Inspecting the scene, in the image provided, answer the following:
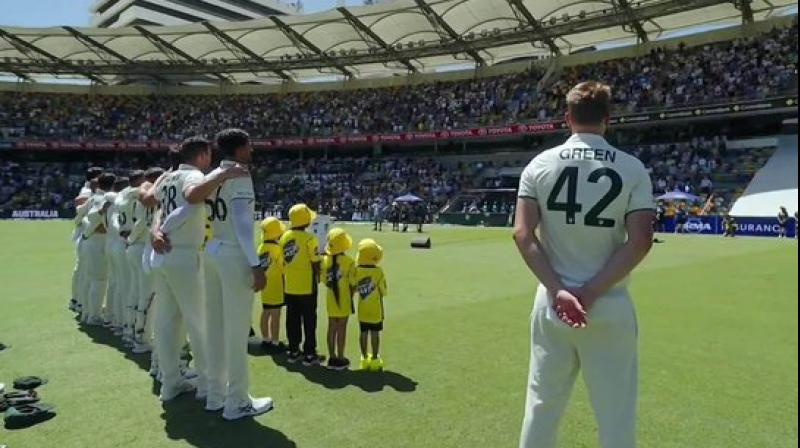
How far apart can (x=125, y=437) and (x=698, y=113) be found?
3516 centimetres

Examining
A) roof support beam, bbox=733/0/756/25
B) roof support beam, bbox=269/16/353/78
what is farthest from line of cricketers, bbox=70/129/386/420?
roof support beam, bbox=269/16/353/78

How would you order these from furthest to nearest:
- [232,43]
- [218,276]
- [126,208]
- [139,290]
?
[232,43], [126,208], [139,290], [218,276]

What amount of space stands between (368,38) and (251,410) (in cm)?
3958

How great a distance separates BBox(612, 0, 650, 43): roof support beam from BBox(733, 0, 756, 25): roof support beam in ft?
16.5

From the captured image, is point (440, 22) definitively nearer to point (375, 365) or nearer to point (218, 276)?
point (375, 365)

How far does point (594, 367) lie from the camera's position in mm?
2963

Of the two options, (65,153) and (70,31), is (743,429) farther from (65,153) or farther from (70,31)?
(65,153)

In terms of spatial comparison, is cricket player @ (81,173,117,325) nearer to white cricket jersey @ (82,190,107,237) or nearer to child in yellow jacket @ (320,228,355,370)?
white cricket jersey @ (82,190,107,237)

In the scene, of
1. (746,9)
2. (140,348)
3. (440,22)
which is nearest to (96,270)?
(140,348)

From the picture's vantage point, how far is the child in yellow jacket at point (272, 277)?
705 cm

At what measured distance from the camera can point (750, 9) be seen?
1378 inches

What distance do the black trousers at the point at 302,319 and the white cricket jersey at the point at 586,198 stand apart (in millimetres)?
3965

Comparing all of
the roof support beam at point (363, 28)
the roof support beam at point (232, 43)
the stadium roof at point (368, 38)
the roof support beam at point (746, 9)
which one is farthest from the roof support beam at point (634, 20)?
the roof support beam at point (232, 43)

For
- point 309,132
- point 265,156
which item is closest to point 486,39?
point 309,132
